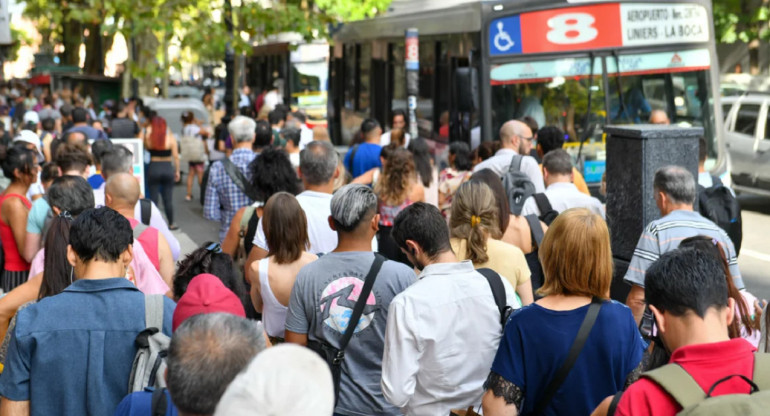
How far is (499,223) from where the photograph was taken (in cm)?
551

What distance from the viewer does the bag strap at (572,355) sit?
11.7ft

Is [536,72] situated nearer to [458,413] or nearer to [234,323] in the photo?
[458,413]

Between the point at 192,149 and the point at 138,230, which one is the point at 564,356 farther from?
the point at 192,149

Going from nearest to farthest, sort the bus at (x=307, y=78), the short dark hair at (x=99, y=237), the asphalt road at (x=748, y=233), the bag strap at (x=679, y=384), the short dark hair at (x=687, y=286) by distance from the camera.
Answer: the bag strap at (x=679, y=384) < the short dark hair at (x=687, y=286) < the short dark hair at (x=99, y=237) < the asphalt road at (x=748, y=233) < the bus at (x=307, y=78)

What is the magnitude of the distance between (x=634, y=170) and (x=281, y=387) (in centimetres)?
571

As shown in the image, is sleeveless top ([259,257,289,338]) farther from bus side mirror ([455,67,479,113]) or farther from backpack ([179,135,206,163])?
backpack ([179,135,206,163])

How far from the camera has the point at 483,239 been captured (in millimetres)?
5125

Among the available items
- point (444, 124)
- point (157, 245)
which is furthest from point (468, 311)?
point (444, 124)

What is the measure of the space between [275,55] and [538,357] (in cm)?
2971

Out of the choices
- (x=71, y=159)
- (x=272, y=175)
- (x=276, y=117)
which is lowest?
(x=272, y=175)

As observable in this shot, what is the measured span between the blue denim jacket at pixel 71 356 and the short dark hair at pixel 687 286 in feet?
5.92

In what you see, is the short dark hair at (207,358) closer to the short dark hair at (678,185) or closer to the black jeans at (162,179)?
the short dark hair at (678,185)

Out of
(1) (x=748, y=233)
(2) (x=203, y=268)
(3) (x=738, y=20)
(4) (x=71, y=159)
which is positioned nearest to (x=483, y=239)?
(2) (x=203, y=268)

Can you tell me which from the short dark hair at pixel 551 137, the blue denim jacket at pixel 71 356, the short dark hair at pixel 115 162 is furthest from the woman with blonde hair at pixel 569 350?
the short dark hair at pixel 551 137
